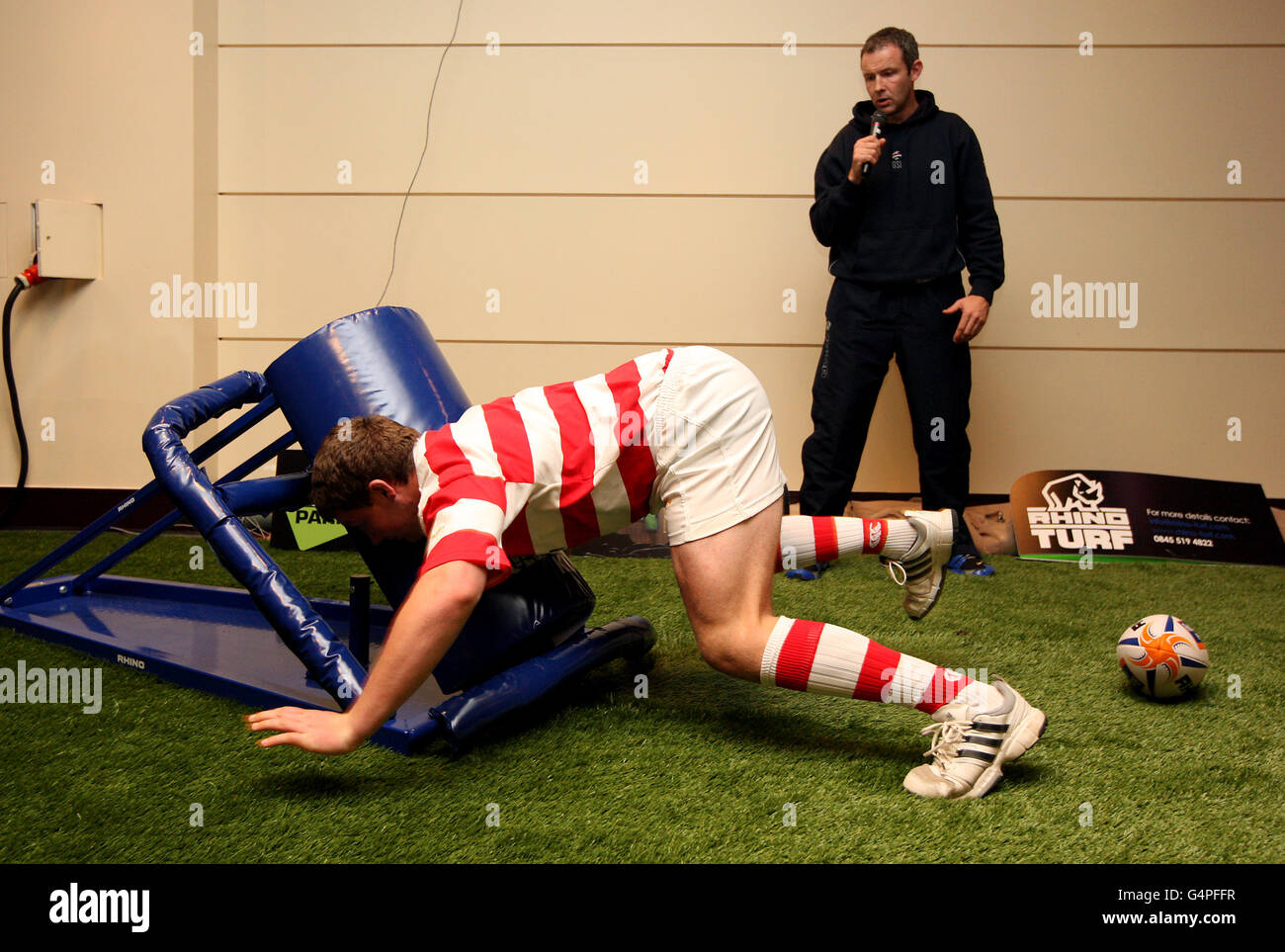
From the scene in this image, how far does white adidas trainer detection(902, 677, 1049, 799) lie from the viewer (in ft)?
4.79

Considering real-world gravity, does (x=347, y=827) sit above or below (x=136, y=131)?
below

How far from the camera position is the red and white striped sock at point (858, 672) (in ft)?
4.95

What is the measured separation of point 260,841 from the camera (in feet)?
4.42

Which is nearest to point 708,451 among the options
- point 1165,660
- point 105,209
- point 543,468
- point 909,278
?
point 543,468

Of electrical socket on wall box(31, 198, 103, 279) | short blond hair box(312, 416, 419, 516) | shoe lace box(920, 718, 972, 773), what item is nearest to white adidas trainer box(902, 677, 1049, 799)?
shoe lace box(920, 718, 972, 773)

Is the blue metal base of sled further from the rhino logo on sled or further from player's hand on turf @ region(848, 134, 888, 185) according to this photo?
the rhino logo on sled

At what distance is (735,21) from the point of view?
368 cm

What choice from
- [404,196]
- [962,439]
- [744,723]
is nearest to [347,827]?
[744,723]

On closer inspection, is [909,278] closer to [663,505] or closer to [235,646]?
[663,505]

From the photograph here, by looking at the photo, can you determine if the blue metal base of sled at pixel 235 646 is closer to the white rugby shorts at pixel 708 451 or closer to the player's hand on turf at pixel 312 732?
the player's hand on turf at pixel 312 732

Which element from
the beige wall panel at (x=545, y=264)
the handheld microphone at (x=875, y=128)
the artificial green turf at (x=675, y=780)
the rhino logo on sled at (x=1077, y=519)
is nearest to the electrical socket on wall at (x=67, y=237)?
the beige wall panel at (x=545, y=264)

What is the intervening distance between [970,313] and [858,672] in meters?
1.81
